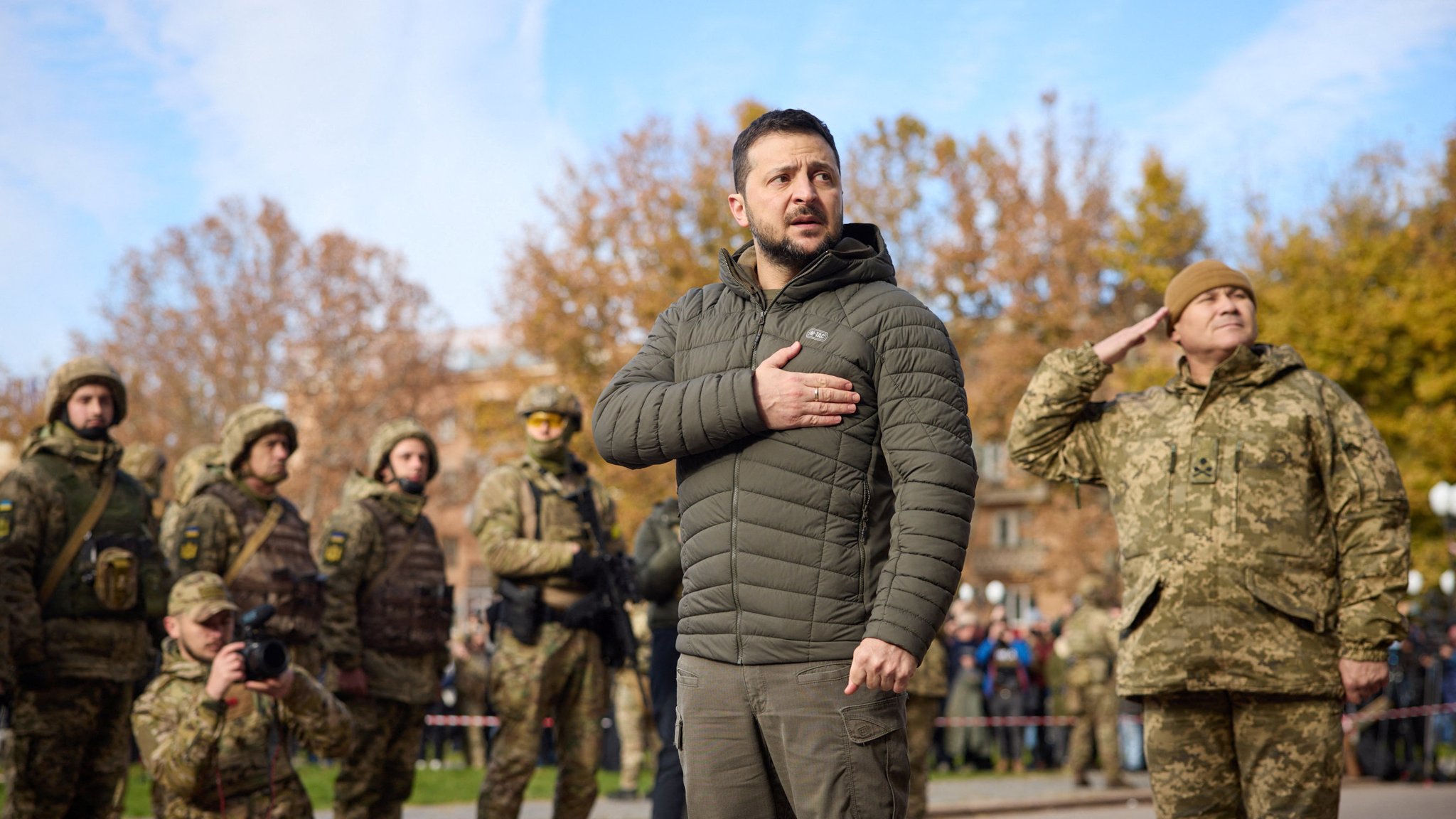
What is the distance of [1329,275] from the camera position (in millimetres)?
31547

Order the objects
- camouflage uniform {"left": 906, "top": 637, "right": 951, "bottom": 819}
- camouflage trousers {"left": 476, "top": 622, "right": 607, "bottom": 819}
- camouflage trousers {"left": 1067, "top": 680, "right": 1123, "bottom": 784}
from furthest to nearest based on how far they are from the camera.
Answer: camouflage trousers {"left": 1067, "top": 680, "right": 1123, "bottom": 784}
camouflage uniform {"left": 906, "top": 637, "right": 951, "bottom": 819}
camouflage trousers {"left": 476, "top": 622, "right": 607, "bottom": 819}

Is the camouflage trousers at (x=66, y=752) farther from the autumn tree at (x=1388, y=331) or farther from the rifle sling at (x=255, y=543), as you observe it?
the autumn tree at (x=1388, y=331)

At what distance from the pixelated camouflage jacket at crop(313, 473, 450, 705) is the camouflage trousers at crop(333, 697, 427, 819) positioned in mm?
102

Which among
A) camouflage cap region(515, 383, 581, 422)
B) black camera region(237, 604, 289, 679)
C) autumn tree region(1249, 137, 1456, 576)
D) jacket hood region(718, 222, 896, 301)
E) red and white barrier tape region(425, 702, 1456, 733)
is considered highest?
autumn tree region(1249, 137, 1456, 576)

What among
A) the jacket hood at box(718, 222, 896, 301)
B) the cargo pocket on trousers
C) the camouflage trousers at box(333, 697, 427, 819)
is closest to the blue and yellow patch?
the camouflage trousers at box(333, 697, 427, 819)

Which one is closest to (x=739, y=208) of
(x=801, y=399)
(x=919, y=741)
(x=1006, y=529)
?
(x=801, y=399)

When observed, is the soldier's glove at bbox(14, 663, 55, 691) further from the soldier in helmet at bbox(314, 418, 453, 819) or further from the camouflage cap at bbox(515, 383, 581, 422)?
the camouflage cap at bbox(515, 383, 581, 422)

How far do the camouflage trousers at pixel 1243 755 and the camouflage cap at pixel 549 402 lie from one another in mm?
4242

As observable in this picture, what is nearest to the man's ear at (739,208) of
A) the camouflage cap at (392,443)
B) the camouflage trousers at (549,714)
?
the camouflage trousers at (549,714)

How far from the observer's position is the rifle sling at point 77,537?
24.3 feet

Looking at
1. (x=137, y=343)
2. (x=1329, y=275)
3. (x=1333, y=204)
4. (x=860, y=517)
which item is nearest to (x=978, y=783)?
(x=860, y=517)

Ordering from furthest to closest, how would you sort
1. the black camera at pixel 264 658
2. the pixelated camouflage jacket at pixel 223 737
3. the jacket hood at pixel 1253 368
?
the pixelated camouflage jacket at pixel 223 737
the black camera at pixel 264 658
the jacket hood at pixel 1253 368

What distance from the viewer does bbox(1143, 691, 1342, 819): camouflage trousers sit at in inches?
201

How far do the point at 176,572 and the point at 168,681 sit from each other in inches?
49.9
